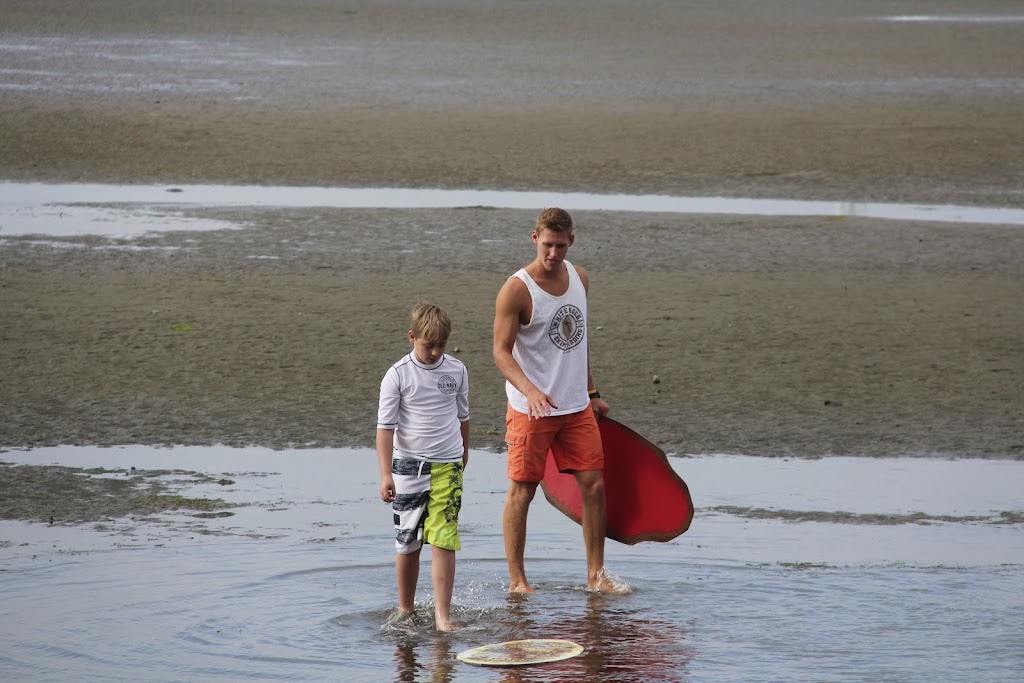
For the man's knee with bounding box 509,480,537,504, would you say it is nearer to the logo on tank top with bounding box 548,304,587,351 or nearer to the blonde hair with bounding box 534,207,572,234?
the logo on tank top with bounding box 548,304,587,351

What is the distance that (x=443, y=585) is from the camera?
6.16 metres

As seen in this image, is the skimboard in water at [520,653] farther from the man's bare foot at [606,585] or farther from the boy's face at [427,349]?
the boy's face at [427,349]

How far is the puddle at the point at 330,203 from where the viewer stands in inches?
613

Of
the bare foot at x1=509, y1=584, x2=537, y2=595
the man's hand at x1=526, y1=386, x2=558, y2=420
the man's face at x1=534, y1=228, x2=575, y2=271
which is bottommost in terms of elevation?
the bare foot at x1=509, y1=584, x2=537, y2=595

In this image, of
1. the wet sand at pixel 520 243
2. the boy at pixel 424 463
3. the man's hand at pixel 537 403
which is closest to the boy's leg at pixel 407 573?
the boy at pixel 424 463

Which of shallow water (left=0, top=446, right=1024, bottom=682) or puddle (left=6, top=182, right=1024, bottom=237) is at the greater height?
puddle (left=6, top=182, right=1024, bottom=237)

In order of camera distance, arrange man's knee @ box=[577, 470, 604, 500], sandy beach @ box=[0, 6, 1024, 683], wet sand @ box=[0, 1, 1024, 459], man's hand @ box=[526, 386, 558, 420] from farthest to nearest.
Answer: wet sand @ box=[0, 1, 1024, 459] → man's knee @ box=[577, 470, 604, 500] → man's hand @ box=[526, 386, 558, 420] → sandy beach @ box=[0, 6, 1024, 683]

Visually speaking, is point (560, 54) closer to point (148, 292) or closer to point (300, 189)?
point (300, 189)

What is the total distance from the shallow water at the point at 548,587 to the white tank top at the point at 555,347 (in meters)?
0.73

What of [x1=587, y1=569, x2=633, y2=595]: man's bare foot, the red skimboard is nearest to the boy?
[x1=587, y1=569, x2=633, y2=595]: man's bare foot

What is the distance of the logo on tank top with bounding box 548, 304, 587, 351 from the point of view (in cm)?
672

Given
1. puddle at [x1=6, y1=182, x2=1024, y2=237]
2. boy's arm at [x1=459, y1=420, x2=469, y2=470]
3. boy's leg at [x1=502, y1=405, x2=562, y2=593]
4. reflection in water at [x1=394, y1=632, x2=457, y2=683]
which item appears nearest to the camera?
reflection in water at [x1=394, y1=632, x2=457, y2=683]

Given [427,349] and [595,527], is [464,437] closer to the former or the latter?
[427,349]

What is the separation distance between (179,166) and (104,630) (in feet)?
41.9
